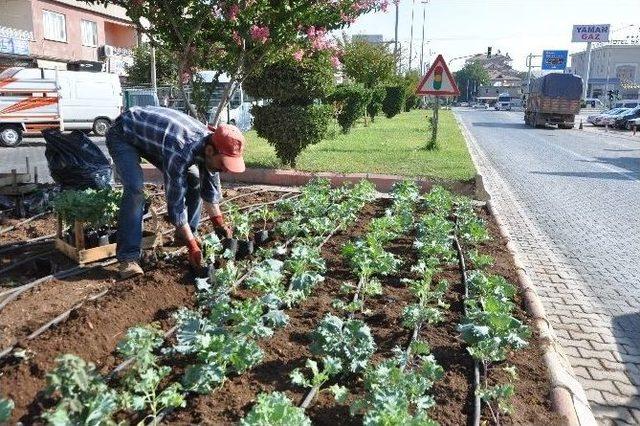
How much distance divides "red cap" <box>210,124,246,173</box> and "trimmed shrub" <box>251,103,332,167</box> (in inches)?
254

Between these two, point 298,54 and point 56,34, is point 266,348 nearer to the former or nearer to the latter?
point 298,54

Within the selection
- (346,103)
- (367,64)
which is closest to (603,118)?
(367,64)

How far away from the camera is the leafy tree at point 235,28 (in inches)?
351

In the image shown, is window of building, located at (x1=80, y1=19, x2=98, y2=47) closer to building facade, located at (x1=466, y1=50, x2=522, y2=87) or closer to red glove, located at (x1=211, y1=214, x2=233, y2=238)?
red glove, located at (x1=211, y1=214, x2=233, y2=238)

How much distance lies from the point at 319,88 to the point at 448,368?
26.1 ft

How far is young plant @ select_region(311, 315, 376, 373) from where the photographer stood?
3.22 metres

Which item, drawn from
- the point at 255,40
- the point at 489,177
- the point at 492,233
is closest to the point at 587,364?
the point at 492,233

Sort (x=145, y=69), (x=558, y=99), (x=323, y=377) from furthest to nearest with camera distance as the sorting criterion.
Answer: (x=145, y=69) → (x=558, y=99) → (x=323, y=377)

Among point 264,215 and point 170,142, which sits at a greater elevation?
point 170,142

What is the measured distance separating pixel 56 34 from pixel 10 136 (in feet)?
51.6

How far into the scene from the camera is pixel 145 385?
2785 millimetres

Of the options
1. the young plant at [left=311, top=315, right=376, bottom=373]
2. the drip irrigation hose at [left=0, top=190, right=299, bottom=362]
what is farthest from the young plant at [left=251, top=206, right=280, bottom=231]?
the young plant at [left=311, top=315, right=376, bottom=373]

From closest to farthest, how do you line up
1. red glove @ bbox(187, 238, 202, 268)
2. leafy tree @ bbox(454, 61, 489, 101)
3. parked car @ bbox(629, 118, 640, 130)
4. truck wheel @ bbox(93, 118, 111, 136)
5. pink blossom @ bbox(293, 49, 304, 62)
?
1. red glove @ bbox(187, 238, 202, 268)
2. pink blossom @ bbox(293, 49, 304, 62)
3. truck wheel @ bbox(93, 118, 111, 136)
4. parked car @ bbox(629, 118, 640, 130)
5. leafy tree @ bbox(454, 61, 489, 101)

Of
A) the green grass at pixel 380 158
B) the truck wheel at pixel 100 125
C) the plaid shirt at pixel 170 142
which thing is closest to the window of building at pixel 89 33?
the truck wheel at pixel 100 125
